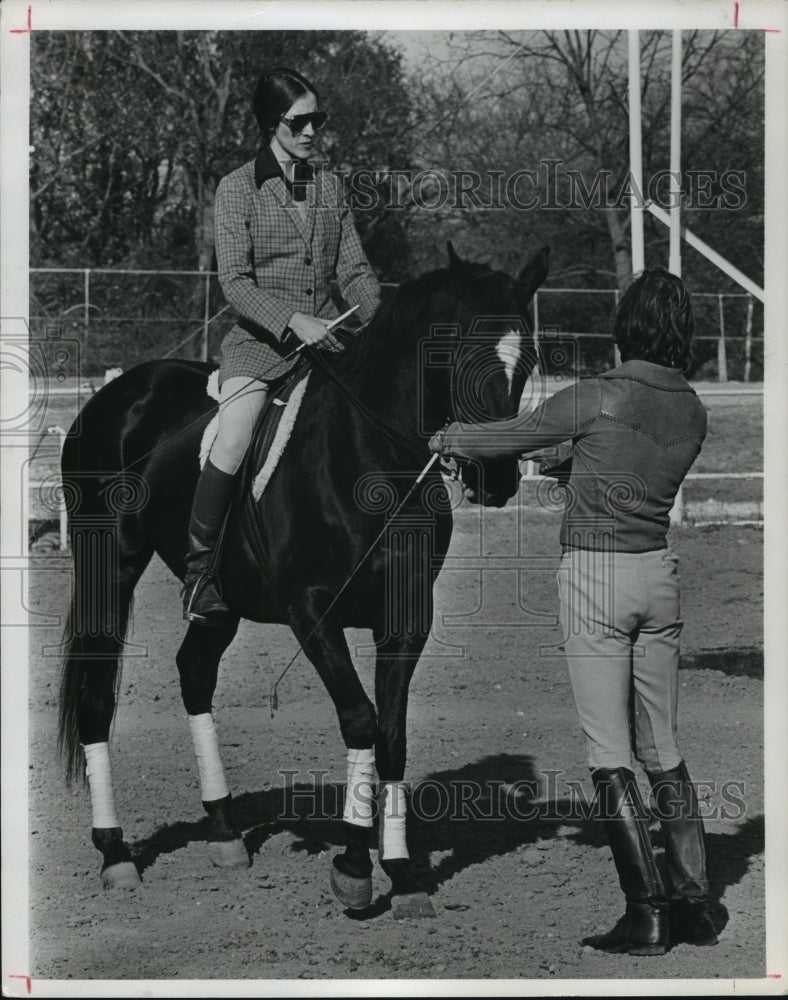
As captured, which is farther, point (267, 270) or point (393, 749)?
point (267, 270)

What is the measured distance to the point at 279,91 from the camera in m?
4.29

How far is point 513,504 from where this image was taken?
455 inches

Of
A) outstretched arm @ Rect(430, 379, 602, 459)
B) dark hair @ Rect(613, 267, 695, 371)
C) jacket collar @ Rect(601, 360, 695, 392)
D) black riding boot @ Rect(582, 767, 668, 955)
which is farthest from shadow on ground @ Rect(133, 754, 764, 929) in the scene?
dark hair @ Rect(613, 267, 695, 371)

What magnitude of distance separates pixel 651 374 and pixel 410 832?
7.38ft

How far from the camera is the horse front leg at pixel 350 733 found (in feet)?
13.6

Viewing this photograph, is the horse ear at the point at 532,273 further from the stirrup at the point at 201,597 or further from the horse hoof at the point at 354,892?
the horse hoof at the point at 354,892

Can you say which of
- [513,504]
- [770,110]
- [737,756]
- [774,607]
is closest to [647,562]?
[774,607]

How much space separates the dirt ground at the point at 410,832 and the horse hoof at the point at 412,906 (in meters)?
0.03

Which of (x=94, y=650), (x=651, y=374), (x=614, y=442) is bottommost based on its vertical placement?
(x=94, y=650)

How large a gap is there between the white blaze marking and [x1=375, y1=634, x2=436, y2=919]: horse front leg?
42.6 inches

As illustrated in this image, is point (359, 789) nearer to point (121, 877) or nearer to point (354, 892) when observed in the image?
point (354, 892)

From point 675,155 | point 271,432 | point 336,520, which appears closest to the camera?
point 336,520

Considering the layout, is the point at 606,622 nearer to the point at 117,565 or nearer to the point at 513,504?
the point at 117,565

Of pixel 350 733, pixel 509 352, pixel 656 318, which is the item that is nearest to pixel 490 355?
pixel 509 352
